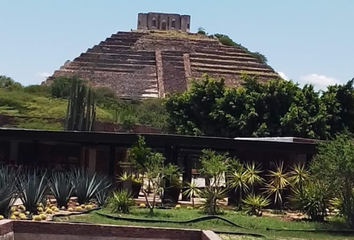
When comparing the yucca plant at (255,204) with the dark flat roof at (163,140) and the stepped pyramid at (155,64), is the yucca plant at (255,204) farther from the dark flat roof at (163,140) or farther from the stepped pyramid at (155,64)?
the stepped pyramid at (155,64)

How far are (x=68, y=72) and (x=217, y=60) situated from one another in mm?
15435

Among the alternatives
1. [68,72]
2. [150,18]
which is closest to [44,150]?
[68,72]

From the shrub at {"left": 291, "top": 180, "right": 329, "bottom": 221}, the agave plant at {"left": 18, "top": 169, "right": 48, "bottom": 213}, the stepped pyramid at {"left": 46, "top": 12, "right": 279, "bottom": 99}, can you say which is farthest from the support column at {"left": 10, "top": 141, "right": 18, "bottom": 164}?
the stepped pyramid at {"left": 46, "top": 12, "right": 279, "bottom": 99}

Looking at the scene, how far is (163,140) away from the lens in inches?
926

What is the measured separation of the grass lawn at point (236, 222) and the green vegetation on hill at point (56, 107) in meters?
31.7

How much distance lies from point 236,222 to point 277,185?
3.99 m

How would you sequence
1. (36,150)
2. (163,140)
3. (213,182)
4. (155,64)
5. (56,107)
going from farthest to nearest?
1. (155,64)
2. (56,107)
3. (36,150)
4. (163,140)
5. (213,182)

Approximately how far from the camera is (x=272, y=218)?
19.7m

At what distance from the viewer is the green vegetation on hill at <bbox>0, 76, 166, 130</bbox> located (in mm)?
A: 53966

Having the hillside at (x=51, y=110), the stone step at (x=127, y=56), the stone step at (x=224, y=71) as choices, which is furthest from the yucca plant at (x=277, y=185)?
the stone step at (x=127, y=56)

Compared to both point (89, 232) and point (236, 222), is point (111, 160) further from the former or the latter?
point (89, 232)

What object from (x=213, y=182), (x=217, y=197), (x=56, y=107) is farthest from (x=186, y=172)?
(x=56, y=107)

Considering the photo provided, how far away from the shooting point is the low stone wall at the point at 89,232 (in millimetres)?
14727

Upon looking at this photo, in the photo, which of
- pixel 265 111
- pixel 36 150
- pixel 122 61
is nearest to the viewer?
pixel 36 150
